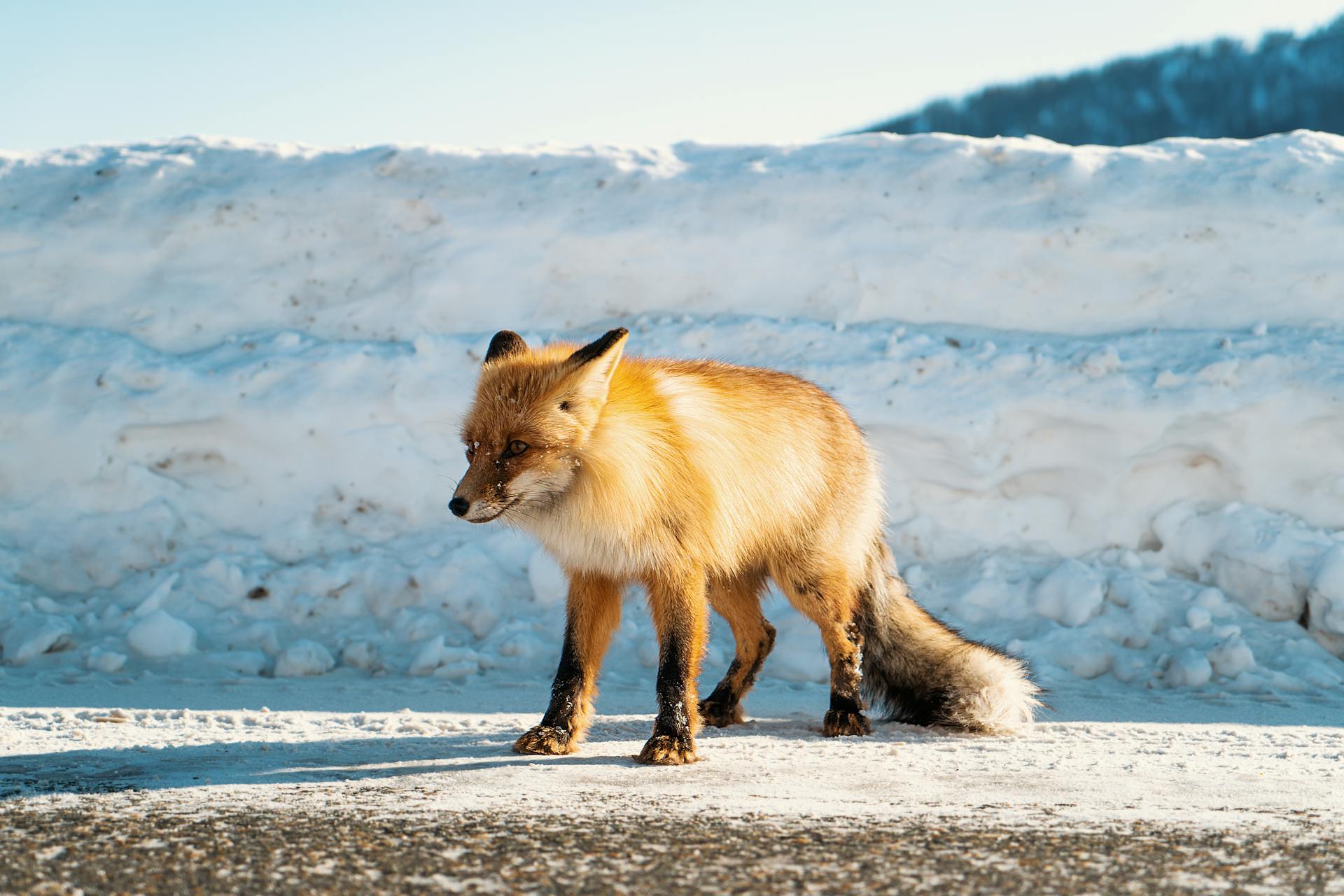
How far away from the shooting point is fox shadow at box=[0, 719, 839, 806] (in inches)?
149

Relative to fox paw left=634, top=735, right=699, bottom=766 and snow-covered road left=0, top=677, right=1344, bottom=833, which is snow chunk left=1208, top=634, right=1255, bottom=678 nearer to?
snow-covered road left=0, top=677, right=1344, bottom=833

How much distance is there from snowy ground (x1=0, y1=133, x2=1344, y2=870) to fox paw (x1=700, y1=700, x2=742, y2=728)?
28 centimetres

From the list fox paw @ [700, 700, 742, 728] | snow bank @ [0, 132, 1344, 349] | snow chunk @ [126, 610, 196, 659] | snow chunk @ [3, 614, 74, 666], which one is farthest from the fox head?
snow bank @ [0, 132, 1344, 349]

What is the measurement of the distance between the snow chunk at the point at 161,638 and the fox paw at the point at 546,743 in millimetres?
3251

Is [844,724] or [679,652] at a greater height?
[679,652]

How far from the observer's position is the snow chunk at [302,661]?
22.0 ft

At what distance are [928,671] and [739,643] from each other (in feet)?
2.95

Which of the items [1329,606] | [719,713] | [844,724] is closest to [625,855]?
Result: [844,724]

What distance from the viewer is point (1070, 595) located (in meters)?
7.16

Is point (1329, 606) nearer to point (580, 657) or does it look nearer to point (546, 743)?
point (580, 657)

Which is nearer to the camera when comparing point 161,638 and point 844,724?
point 844,724

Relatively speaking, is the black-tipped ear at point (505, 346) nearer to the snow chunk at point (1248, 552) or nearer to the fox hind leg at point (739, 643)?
the fox hind leg at point (739, 643)

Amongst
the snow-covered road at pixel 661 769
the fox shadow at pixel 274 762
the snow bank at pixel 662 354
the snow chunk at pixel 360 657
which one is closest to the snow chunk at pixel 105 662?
the snow bank at pixel 662 354

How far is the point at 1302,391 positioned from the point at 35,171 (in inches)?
428
